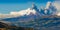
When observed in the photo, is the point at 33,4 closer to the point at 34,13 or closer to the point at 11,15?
the point at 34,13

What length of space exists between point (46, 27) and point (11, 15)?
0.62m

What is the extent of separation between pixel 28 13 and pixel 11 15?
0.96ft

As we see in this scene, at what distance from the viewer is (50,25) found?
2078 mm

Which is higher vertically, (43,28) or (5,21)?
(5,21)

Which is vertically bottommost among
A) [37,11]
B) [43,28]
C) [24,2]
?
[43,28]

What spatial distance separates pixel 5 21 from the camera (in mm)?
2131

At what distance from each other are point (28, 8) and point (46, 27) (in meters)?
0.44

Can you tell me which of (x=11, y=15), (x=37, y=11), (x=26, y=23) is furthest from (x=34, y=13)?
(x=11, y=15)

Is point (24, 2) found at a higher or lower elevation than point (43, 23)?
higher

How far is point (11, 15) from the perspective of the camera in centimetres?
214

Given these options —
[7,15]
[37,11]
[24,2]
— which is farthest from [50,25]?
[7,15]

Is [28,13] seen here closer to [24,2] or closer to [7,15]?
[24,2]

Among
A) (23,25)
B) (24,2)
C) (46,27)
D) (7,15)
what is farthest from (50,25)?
(7,15)

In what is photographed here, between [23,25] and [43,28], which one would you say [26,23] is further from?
[43,28]
